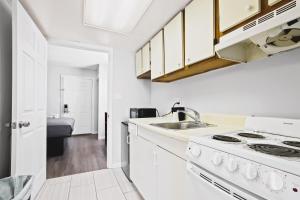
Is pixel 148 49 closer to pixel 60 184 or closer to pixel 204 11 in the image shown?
pixel 204 11

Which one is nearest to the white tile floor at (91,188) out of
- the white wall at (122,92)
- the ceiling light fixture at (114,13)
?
the white wall at (122,92)

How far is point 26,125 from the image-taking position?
4.53ft

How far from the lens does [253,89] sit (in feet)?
3.96

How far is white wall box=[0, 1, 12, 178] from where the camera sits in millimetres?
1386

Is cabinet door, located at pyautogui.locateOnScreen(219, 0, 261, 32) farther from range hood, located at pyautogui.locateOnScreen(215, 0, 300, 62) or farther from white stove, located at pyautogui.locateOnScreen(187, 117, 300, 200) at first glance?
white stove, located at pyautogui.locateOnScreen(187, 117, 300, 200)

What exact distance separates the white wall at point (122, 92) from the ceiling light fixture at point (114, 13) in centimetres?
74

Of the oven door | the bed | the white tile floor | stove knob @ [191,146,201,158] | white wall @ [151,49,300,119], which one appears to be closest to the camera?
the oven door

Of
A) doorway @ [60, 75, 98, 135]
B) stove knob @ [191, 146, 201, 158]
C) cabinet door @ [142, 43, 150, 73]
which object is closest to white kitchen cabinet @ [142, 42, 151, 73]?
cabinet door @ [142, 43, 150, 73]

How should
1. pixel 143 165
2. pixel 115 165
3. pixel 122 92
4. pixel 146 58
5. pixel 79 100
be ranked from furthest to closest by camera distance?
1. pixel 79 100
2. pixel 122 92
3. pixel 115 165
4. pixel 146 58
5. pixel 143 165

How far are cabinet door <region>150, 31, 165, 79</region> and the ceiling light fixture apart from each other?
34cm

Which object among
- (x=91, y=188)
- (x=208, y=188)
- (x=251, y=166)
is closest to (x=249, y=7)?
(x=251, y=166)

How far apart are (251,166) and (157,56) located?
1.63 m

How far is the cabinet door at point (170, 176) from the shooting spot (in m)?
1.01

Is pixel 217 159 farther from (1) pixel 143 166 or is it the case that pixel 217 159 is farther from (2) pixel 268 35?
(1) pixel 143 166
